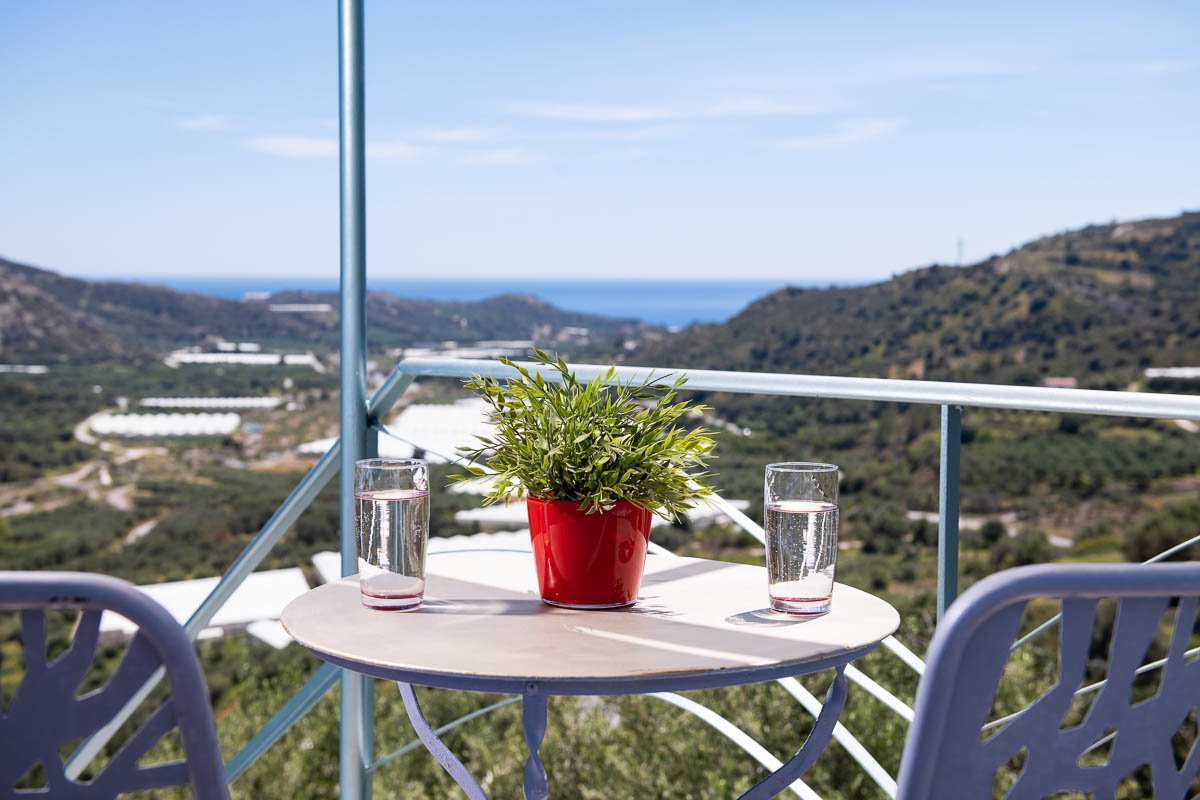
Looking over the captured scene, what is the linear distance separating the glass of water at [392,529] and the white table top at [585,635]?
0.09 ft

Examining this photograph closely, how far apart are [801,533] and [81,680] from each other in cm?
80

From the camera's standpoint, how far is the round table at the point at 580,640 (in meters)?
1.12

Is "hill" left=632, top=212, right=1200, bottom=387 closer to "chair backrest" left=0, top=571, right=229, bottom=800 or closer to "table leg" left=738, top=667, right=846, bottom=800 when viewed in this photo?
"table leg" left=738, top=667, right=846, bottom=800

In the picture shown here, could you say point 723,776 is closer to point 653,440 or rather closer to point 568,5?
point 653,440

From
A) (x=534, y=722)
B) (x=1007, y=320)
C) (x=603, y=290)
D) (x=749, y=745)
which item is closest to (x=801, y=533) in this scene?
(x=534, y=722)

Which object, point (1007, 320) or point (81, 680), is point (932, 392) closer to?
point (81, 680)

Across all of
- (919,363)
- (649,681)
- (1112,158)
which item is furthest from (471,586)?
(1112,158)

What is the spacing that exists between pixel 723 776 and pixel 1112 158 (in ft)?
112

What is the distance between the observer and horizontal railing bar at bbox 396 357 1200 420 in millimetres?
1444

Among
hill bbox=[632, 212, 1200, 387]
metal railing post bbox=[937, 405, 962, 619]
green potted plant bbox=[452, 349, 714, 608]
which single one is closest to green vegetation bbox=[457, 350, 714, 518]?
green potted plant bbox=[452, 349, 714, 608]

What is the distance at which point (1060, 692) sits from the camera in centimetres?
76

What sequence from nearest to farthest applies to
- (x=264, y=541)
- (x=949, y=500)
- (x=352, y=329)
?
(x=949, y=500) → (x=264, y=541) → (x=352, y=329)

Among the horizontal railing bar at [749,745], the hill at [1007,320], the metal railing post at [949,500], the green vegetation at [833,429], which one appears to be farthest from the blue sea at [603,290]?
the metal railing post at [949,500]

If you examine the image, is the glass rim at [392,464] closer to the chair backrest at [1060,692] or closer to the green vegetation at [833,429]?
the chair backrest at [1060,692]
